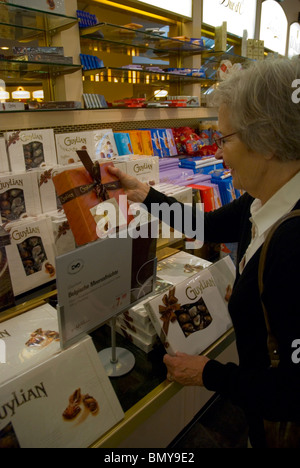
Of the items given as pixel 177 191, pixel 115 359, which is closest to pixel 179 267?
pixel 177 191

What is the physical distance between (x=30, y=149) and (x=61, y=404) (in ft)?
3.49

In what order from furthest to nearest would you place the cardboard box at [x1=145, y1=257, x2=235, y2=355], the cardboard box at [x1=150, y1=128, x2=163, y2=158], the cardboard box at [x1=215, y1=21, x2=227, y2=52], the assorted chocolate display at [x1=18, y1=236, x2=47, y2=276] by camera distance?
1. the cardboard box at [x1=215, y1=21, x2=227, y2=52]
2. the cardboard box at [x1=150, y1=128, x2=163, y2=158]
3. the assorted chocolate display at [x1=18, y1=236, x2=47, y2=276]
4. the cardboard box at [x1=145, y1=257, x2=235, y2=355]

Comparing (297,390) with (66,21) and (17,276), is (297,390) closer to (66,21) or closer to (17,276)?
(17,276)

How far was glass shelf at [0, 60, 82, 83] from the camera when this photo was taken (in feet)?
5.63

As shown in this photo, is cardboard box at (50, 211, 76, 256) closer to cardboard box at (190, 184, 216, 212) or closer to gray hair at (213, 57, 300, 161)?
gray hair at (213, 57, 300, 161)

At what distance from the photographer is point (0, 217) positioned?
1.31m

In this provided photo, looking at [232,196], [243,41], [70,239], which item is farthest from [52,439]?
[243,41]

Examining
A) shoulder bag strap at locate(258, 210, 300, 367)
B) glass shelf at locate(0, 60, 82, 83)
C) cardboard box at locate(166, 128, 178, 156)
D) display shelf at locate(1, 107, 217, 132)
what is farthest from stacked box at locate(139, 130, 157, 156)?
shoulder bag strap at locate(258, 210, 300, 367)

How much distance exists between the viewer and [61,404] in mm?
918

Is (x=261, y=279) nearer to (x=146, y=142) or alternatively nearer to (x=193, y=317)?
(x=193, y=317)

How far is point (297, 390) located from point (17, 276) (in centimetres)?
109

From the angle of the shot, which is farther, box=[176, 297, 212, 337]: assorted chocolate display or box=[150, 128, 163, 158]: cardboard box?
box=[150, 128, 163, 158]: cardboard box

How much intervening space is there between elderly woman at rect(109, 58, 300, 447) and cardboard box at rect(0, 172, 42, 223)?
83 cm

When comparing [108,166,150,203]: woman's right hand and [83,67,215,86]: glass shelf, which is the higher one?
[83,67,215,86]: glass shelf
